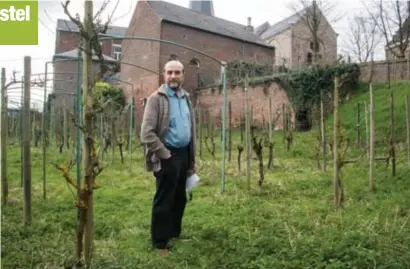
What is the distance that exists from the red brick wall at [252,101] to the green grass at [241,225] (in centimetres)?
1551

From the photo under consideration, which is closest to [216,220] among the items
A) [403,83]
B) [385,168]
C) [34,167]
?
[385,168]

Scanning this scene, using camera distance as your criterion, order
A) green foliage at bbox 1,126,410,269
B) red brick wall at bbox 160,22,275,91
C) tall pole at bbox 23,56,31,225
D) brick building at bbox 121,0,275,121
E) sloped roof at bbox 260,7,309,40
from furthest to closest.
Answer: sloped roof at bbox 260,7,309,40
red brick wall at bbox 160,22,275,91
brick building at bbox 121,0,275,121
tall pole at bbox 23,56,31,225
green foliage at bbox 1,126,410,269

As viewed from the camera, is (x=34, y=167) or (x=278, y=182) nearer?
(x=278, y=182)

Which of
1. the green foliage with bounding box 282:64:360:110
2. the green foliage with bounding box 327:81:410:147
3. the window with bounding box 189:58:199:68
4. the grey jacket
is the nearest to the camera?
the grey jacket

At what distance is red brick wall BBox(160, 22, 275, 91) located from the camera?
3088cm

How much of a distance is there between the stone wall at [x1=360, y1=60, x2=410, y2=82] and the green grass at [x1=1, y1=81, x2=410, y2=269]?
47.1 feet

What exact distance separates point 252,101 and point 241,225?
71.6ft

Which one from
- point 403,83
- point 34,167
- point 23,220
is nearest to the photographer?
point 23,220

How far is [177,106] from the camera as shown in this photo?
14.7 feet

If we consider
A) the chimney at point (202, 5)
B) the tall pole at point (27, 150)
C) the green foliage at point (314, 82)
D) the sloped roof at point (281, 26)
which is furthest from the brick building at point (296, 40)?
the tall pole at point (27, 150)

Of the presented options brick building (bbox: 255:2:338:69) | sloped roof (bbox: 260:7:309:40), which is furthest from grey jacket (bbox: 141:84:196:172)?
sloped roof (bbox: 260:7:309:40)

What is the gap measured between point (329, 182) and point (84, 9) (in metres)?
6.26

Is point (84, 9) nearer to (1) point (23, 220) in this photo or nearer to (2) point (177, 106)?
(2) point (177, 106)

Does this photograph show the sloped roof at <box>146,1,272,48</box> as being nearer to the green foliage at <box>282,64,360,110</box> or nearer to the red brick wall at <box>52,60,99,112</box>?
the red brick wall at <box>52,60,99,112</box>
